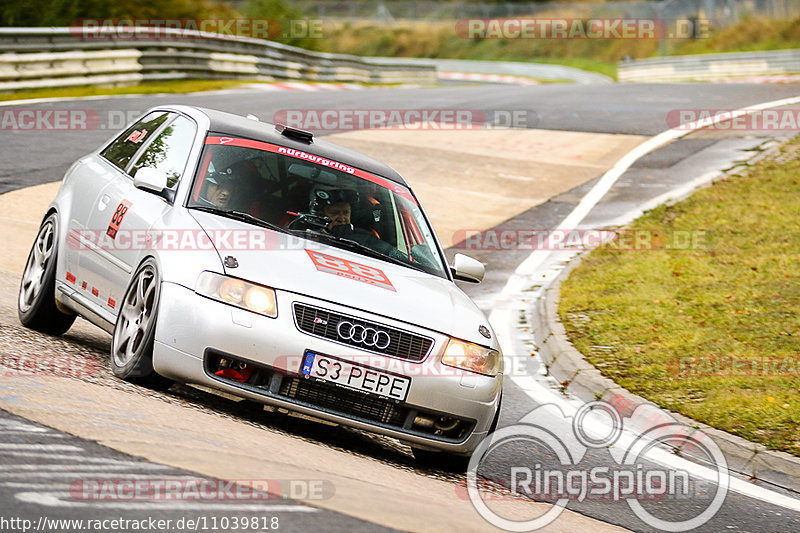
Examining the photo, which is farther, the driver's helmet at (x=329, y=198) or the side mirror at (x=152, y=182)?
the driver's helmet at (x=329, y=198)

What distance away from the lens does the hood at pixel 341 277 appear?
222 inches

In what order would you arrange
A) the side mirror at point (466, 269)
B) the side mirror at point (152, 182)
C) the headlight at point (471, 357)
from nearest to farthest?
the headlight at point (471, 357), the side mirror at point (152, 182), the side mirror at point (466, 269)

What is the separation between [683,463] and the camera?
7.04m

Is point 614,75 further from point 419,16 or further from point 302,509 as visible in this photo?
point 302,509

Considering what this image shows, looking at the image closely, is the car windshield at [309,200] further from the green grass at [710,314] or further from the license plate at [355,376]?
the green grass at [710,314]

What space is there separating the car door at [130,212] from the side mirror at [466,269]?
1873mm

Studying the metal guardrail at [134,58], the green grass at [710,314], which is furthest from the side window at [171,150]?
the metal guardrail at [134,58]

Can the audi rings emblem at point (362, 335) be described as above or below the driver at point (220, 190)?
below

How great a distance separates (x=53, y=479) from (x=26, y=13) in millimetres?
28938

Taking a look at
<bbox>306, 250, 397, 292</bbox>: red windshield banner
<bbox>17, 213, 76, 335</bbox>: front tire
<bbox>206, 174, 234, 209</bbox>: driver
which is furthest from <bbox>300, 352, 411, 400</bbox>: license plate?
<bbox>17, 213, 76, 335</bbox>: front tire

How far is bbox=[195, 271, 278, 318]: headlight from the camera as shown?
18.2 feet

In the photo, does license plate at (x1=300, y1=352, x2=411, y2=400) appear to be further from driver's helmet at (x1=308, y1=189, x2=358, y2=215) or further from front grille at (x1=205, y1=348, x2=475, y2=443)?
driver's helmet at (x1=308, y1=189, x2=358, y2=215)

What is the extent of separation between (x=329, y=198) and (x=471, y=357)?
5.07ft

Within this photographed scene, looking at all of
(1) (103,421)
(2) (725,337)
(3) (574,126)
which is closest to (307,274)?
(1) (103,421)
